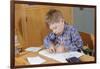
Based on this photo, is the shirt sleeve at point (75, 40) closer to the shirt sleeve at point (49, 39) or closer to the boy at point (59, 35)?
the boy at point (59, 35)

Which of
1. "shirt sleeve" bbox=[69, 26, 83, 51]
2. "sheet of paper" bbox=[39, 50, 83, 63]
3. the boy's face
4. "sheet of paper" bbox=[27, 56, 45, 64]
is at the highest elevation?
the boy's face

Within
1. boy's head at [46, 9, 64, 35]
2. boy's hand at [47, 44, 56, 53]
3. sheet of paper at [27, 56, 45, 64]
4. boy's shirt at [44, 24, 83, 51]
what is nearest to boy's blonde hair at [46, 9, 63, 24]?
boy's head at [46, 9, 64, 35]

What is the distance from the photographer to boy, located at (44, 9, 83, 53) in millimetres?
2195

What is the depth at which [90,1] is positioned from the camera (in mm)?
2357

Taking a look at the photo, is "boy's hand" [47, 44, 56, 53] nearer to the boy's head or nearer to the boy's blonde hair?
the boy's head

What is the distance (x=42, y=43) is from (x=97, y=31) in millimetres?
666

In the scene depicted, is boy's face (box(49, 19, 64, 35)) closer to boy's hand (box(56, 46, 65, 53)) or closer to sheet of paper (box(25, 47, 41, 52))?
boy's hand (box(56, 46, 65, 53))

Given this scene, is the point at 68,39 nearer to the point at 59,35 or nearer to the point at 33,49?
the point at 59,35

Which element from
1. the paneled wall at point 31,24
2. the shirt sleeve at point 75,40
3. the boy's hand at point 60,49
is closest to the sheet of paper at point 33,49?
the paneled wall at point 31,24

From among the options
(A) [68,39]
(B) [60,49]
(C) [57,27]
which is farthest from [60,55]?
A: (C) [57,27]

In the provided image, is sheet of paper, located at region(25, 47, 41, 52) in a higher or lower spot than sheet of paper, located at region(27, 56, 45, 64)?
higher

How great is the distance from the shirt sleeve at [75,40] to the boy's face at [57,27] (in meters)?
0.12

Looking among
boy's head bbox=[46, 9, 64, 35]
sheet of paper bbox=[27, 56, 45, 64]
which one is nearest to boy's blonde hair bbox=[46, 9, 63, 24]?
boy's head bbox=[46, 9, 64, 35]

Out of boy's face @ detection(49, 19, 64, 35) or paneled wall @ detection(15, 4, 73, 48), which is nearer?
paneled wall @ detection(15, 4, 73, 48)
